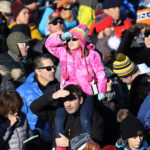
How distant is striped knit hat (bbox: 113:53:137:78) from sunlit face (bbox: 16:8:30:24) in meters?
2.35

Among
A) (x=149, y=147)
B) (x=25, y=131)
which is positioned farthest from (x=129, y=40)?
(x=25, y=131)

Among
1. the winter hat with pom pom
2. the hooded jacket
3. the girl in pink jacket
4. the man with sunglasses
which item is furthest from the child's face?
the winter hat with pom pom

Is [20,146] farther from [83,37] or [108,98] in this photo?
[83,37]

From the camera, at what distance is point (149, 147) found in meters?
3.78

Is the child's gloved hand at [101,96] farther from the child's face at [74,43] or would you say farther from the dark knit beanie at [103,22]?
the dark knit beanie at [103,22]

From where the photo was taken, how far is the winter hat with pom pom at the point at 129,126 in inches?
142

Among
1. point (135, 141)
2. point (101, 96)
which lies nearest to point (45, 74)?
point (101, 96)

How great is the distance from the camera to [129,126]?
3.64 meters

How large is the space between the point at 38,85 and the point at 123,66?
1.42 meters

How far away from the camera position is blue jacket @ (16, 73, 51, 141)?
14.6 feet

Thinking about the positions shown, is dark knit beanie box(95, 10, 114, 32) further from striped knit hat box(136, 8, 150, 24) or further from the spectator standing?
the spectator standing

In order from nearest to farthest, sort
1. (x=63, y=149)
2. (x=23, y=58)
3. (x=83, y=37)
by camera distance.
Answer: (x=63, y=149), (x=83, y=37), (x=23, y=58)

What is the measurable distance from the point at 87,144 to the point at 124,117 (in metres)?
0.64

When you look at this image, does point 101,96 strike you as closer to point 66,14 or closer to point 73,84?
point 73,84
